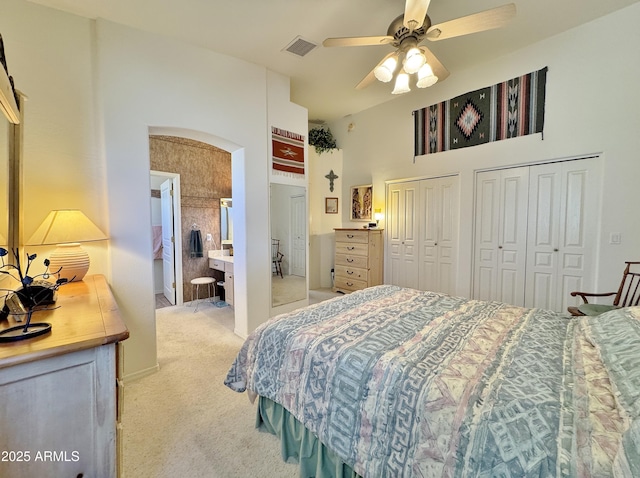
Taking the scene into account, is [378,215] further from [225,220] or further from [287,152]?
[225,220]

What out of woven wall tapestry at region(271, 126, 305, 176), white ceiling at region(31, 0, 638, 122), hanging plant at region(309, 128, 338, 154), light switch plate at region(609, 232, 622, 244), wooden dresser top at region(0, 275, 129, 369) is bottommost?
wooden dresser top at region(0, 275, 129, 369)

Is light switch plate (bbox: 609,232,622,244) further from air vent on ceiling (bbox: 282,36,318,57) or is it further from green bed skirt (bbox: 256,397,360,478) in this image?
air vent on ceiling (bbox: 282,36,318,57)

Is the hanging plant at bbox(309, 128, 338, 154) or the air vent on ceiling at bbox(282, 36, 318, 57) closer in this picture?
the air vent on ceiling at bbox(282, 36, 318, 57)

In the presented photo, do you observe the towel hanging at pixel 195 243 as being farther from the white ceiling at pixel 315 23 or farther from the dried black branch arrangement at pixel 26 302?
the dried black branch arrangement at pixel 26 302

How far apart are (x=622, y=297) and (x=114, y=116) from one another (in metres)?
4.82

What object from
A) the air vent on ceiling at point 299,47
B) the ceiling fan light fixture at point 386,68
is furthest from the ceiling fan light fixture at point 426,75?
the air vent on ceiling at point 299,47

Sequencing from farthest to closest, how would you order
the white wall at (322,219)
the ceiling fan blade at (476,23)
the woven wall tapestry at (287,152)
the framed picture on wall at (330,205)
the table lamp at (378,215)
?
the framed picture on wall at (330,205)
the white wall at (322,219)
the table lamp at (378,215)
the woven wall tapestry at (287,152)
the ceiling fan blade at (476,23)

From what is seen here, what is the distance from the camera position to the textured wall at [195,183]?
4254 mm

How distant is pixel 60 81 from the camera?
2.17 meters

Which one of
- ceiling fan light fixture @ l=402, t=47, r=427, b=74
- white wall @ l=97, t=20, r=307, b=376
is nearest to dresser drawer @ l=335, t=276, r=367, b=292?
white wall @ l=97, t=20, r=307, b=376

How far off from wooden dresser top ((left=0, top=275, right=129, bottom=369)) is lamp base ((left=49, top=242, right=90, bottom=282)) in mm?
407

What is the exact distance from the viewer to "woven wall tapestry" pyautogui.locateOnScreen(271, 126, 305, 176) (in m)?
3.41

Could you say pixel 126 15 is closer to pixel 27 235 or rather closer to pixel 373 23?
pixel 27 235

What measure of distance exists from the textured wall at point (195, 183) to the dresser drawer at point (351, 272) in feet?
7.21
